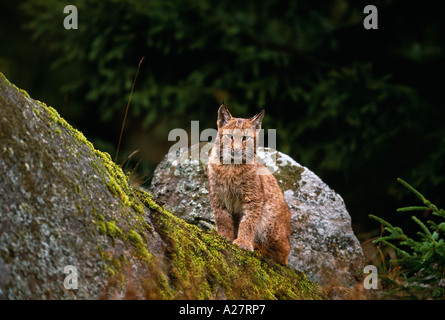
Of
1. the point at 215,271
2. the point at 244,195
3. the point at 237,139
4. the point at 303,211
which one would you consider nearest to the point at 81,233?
the point at 215,271

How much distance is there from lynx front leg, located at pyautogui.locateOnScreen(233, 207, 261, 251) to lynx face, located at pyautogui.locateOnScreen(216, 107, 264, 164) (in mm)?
444

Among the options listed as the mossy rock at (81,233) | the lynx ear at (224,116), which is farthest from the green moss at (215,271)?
the lynx ear at (224,116)

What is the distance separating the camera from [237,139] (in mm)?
4273

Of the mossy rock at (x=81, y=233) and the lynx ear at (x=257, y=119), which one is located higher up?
the lynx ear at (x=257, y=119)

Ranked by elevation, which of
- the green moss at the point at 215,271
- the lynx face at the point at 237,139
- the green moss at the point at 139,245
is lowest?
the green moss at the point at 215,271

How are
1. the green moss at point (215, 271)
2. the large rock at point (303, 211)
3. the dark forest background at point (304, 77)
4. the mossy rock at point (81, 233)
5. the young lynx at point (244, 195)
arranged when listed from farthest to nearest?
the dark forest background at point (304, 77)
the large rock at point (303, 211)
the young lynx at point (244, 195)
the green moss at point (215, 271)
the mossy rock at point (81, 233)

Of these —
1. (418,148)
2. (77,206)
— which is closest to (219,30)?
(418,148)

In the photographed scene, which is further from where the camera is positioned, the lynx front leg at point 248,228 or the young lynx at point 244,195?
the young lynx at point 244,195

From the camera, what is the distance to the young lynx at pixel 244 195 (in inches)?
165

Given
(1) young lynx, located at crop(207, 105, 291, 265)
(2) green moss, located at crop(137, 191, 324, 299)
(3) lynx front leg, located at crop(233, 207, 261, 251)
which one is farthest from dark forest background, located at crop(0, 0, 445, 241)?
(2) green moss, located at crop(137, 191, 324, 299)

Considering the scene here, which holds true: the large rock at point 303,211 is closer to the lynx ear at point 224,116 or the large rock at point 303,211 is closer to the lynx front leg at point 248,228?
the lynx front leg at point 248,228

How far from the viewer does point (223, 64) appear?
26.7ft

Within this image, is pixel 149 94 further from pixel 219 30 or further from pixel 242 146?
pixel 242 146

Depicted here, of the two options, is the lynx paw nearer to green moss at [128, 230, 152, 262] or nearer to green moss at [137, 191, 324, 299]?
green moss at [137, 191, 324, 299]
